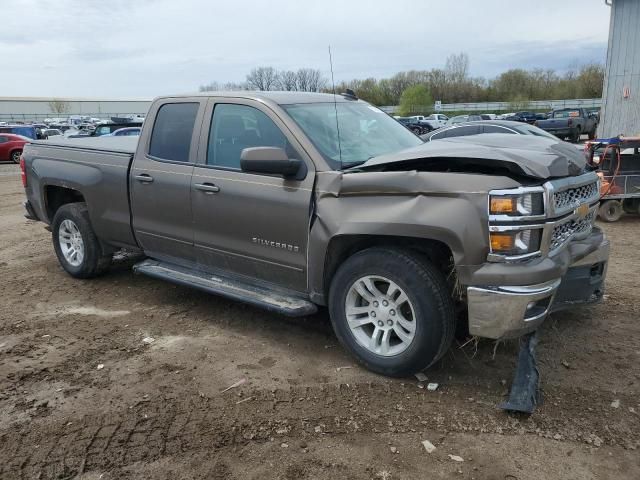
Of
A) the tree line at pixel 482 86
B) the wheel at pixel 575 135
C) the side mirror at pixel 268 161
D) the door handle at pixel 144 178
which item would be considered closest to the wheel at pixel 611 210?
the side mirror at pixel 268 161

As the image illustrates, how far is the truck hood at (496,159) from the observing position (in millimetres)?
3193

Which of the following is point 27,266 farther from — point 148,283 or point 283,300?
point 283,300

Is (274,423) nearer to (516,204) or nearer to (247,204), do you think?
(247,204)

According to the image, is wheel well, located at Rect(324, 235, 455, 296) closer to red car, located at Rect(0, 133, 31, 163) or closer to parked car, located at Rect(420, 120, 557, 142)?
parked car, located at Rect(420, 120, 557, 142)

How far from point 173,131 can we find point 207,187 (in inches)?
32.1

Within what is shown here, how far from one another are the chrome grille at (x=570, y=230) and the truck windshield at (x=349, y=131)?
1.45 meters

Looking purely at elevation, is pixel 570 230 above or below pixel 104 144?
below

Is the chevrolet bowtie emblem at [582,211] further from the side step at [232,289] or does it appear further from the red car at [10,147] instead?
the red car at [10,147]

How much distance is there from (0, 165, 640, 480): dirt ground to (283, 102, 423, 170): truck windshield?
4.92ft

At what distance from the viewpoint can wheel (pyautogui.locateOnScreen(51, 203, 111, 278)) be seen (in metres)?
5.82

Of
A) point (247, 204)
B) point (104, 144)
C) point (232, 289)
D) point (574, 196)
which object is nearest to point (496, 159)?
point (574, 196)

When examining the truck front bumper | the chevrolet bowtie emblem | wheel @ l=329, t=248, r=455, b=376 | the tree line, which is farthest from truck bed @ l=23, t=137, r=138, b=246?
the tree line

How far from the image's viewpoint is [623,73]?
52.4 feet

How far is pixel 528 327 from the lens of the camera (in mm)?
3252
